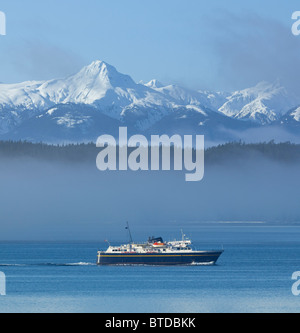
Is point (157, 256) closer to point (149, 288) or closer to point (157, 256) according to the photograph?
point (157, 256)

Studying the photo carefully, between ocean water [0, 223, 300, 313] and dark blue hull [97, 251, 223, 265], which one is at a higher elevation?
dark blue hull [97, 251, 223, 265]

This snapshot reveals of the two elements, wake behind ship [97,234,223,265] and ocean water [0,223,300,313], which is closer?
ocean water [0,223,300,313]

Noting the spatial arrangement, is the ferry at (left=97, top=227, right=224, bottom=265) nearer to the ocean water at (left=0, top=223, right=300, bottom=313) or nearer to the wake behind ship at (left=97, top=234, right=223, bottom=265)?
the wake behind ship at (left=97, top=234, right=223, bottom=265)

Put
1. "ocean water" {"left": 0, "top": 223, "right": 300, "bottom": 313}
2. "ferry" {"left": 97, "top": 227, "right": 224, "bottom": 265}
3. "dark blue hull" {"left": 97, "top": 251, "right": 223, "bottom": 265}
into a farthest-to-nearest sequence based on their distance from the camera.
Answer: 1. "ferry" {"left": 97, "top": 227, "right": 224, "bottom": 265}
2. "dark blue hull" {"left": 97, "top": 251, "right": 223, "bottom": 265}
3. "ocean water" {"left": 0, "top": 223, "right": 300, "bottom": 313}

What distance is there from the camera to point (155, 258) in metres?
159

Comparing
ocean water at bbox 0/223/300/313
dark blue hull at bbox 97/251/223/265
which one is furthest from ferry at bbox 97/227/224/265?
ocean water at bbox 0/223/300/313

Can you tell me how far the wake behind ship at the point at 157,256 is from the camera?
522 ft

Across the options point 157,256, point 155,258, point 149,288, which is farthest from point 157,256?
point 149,288

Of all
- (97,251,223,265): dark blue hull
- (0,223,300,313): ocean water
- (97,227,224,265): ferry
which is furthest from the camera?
(97,227,224,265): ferry

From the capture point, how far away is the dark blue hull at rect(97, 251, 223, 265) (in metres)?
159

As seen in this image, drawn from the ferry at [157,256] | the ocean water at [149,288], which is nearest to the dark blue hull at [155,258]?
the ferry at [157,256]
